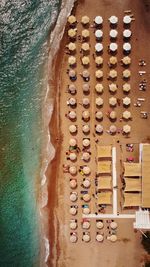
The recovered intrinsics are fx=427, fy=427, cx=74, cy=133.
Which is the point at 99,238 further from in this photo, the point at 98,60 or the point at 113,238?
the point at 98,60

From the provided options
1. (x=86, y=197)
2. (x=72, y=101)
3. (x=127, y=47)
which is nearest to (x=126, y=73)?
(x=127, y=47)

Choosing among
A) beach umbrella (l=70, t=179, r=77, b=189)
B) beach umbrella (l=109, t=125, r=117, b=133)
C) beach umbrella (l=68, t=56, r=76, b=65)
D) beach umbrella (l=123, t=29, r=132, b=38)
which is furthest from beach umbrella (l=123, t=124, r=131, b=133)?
beach umbrella (l=123, t=29, r=132, b=38)

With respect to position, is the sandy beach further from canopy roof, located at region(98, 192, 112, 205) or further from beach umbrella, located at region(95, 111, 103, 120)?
canopy roof, located at region(98, 192, 112, 205)

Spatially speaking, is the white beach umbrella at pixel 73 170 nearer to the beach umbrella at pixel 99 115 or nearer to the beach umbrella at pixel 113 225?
the beach umbrella at pixel 99 115

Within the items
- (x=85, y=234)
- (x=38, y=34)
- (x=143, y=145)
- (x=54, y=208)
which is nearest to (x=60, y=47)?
(x=38, y=34)

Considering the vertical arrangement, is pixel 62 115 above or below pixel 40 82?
below

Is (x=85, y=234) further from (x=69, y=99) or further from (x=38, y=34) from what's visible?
(x=38, y=34)
